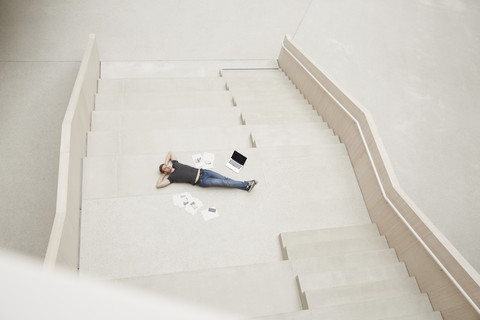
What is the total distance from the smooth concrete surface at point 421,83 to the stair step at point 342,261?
171 centimetres

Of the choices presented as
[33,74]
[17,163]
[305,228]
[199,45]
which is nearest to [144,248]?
[305,228]

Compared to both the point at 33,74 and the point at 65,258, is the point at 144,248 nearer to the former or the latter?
the point at 65,258

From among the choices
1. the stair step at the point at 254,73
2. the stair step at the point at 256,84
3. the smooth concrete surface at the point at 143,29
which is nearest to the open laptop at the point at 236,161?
the stair step at the point at 256,84

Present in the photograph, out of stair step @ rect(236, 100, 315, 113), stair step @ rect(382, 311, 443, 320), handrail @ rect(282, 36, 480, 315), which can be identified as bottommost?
stair step @ rect(382, 311, 443, 320)

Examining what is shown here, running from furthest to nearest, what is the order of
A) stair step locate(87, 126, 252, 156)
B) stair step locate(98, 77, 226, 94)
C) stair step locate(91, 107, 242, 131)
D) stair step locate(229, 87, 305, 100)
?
stair step locate(229, 87, 305, 100) → stair step locate(98, 77, 226, 94) → stair step locate(91, 107, 242, 131) → stair step locate(87, 126, 252, 156)

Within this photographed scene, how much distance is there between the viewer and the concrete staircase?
282 cm

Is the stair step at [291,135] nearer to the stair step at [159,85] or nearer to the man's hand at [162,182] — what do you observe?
the man's hand at [162,182]

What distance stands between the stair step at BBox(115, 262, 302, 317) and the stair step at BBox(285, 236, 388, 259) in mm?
255

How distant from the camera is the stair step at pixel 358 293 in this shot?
9.23 feet

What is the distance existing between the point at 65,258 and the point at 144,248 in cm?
68

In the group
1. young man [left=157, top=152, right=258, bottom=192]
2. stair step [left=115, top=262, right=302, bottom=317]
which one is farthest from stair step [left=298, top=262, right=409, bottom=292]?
young man [left=157, top=152, right=258, bottom=192]

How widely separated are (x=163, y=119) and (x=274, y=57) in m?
2.90

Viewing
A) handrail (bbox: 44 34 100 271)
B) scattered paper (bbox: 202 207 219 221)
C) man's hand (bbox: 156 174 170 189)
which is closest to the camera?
handrail (bbox: 44 34 100 271)

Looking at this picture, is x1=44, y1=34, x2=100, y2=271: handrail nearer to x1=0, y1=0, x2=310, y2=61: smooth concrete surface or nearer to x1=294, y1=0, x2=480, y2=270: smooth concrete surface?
x1=0, y1=0, x2=310, y2=61: smooth concrete surface
